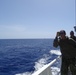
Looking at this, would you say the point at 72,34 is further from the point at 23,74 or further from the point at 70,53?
the point at 23,74

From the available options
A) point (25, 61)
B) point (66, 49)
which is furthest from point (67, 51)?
point (25, 61)

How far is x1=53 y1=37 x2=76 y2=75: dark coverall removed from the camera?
4887 millimetres

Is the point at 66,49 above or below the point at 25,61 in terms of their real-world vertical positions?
above

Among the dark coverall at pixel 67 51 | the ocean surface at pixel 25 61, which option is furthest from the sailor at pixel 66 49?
the ocean surface at pixel 25 61

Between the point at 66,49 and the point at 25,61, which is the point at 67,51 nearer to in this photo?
the point at 66,49

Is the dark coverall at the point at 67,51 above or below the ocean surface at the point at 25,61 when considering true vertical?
above

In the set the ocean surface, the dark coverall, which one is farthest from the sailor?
the ocean surface

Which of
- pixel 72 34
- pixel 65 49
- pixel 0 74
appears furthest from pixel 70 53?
pixel 0 74

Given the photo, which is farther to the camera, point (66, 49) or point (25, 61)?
point (25, 61)

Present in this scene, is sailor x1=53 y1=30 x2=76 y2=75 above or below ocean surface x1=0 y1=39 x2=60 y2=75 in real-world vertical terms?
above

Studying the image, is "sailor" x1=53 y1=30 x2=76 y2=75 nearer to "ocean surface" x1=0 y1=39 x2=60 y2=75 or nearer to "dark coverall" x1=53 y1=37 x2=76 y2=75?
"dark coverall" x1=53 y1=37 x2=76 y2=75

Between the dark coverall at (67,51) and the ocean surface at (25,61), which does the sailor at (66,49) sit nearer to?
the dark coverall at (67,51)

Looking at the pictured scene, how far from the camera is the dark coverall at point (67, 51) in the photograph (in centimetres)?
489

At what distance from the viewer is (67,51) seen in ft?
16.1
